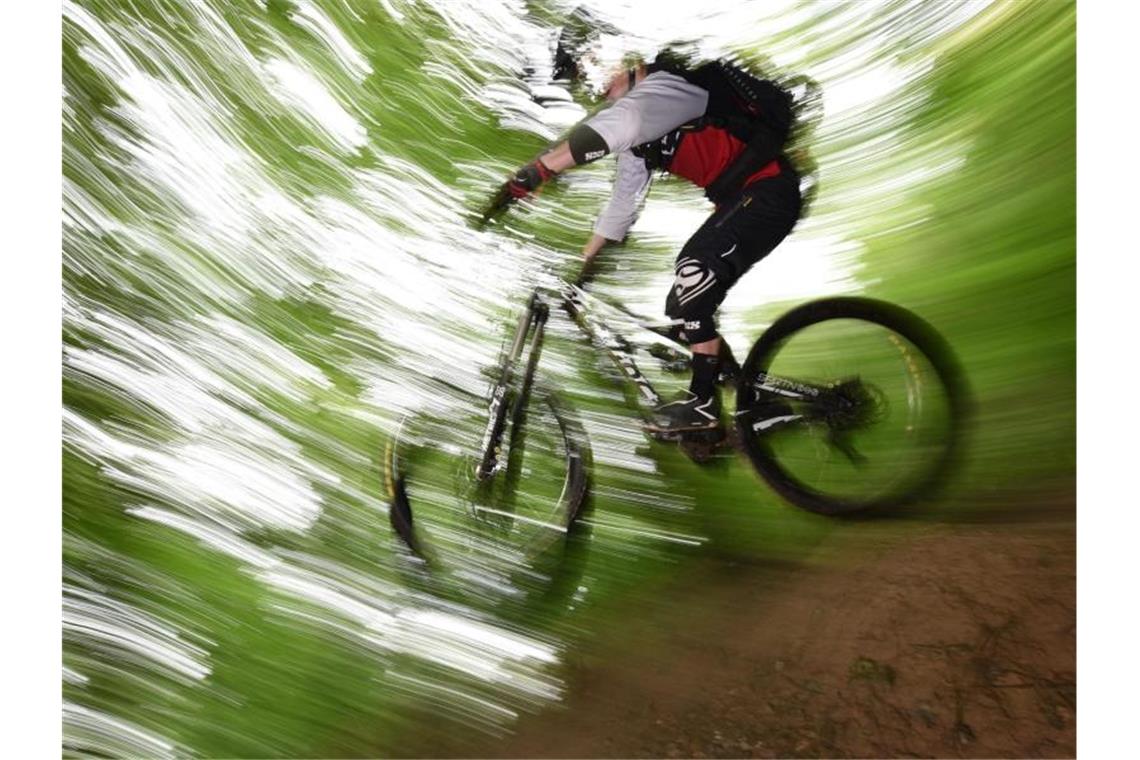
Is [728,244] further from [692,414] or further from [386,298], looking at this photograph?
[386,298]

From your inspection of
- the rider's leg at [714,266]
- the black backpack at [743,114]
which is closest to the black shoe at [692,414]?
the rider's leg at [714,266]

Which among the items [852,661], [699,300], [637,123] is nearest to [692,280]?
[699,300]

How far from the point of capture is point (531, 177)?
181 centimetres

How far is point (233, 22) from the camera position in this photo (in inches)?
78.4

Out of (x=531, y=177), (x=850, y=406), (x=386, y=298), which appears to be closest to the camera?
(x=850, y=406)

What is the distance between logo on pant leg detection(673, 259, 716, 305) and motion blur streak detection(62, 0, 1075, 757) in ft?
0.20

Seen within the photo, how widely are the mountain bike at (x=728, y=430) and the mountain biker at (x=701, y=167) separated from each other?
2.0 inches

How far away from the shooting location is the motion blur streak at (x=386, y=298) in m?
1.64

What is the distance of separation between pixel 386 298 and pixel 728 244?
824mm

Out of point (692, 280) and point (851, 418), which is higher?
point (692, 280)

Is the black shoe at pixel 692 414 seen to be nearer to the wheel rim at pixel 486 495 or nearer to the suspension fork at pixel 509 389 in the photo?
the wheel rim at pixel 486 495

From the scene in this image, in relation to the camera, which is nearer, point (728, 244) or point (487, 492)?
point (728, 244)
